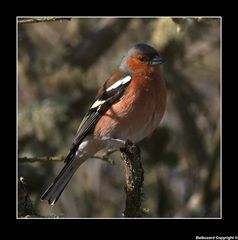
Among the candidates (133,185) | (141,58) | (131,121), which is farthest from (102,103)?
(133,185)

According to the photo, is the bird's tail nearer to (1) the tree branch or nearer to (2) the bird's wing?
(2) the bird's wing

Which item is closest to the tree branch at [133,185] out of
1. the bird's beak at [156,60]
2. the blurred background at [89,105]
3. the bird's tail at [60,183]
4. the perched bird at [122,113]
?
the perched bird at [122,113]

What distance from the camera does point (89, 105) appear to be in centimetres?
774

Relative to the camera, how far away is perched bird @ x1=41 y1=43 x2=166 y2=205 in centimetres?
Result: 595

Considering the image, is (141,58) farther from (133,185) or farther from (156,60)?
(133,185)

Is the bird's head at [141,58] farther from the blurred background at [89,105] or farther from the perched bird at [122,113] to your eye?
the blurred background at [89,105]

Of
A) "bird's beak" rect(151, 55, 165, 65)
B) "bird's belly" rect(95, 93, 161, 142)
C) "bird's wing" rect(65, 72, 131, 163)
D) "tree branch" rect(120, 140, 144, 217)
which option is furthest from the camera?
"bird's beak" rect(151, 55, 165, 65)

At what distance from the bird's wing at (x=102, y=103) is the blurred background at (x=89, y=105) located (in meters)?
0.94

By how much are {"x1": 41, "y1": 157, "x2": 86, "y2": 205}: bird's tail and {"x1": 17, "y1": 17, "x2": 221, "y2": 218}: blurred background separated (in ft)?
2.86

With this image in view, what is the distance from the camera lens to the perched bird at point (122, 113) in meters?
5.95

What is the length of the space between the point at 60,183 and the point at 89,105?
1907 mm

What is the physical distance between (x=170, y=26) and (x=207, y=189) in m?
2.12

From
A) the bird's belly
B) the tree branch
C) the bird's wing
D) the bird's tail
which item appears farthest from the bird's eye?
the tree branch
